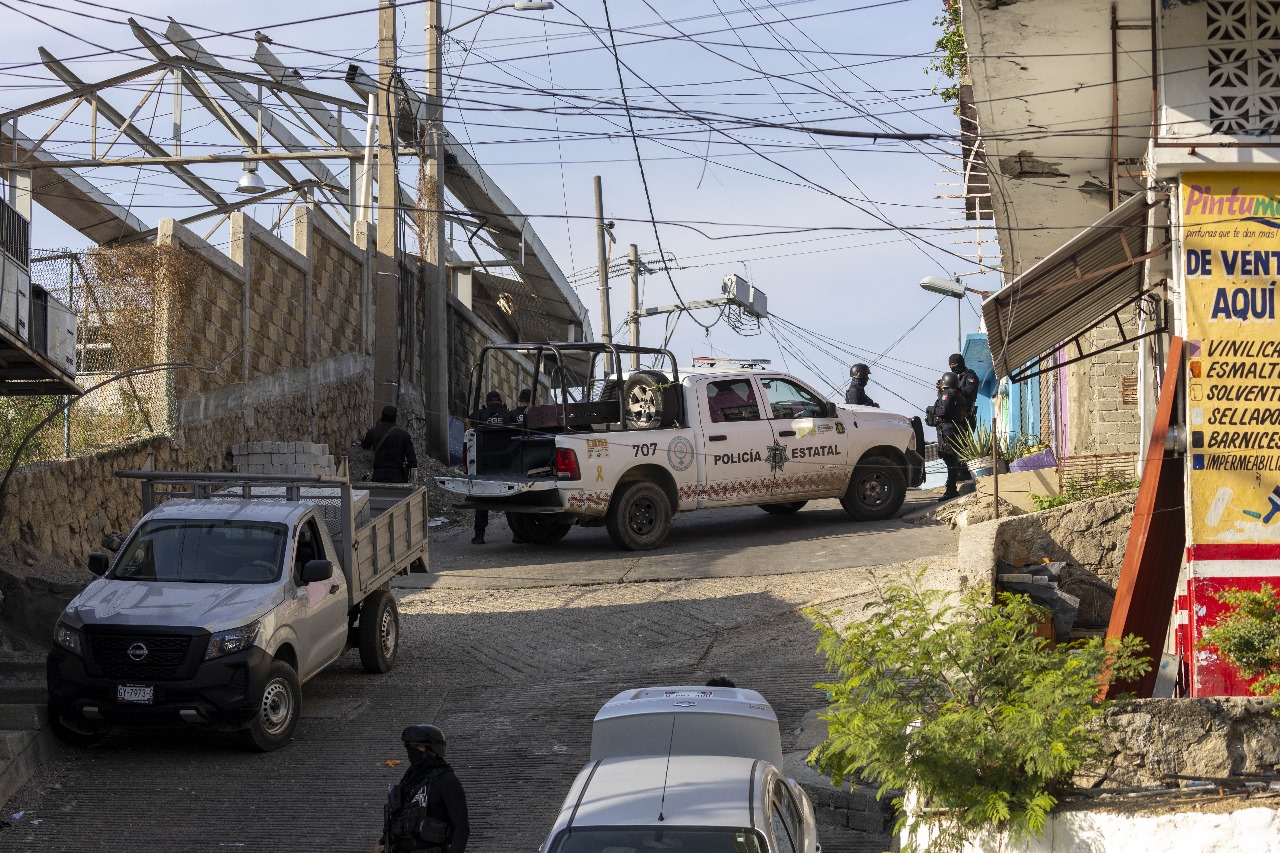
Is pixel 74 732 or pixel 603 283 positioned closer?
pixel 74 732

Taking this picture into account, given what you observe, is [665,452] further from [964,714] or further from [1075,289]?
[964,714]

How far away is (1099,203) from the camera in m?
14.8

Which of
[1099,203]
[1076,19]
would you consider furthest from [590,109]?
[1076,19]

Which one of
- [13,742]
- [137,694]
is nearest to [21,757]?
[13,742]

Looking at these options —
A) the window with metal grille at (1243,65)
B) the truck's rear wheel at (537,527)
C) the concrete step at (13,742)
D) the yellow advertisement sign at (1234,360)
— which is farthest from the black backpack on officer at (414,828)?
the truck's rear wheel at (537,527)

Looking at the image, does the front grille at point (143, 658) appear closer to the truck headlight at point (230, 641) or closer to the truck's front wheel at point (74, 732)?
the truck headlight at point (230, 641)

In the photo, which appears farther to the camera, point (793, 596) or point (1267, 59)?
point (793, 596)

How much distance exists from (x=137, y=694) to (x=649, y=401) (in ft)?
29.6

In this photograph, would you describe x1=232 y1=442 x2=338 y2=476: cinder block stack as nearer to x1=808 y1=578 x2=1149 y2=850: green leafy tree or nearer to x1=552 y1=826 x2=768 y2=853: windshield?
x1=808 y1=578 x2=1149 y2=850: green leafy tree

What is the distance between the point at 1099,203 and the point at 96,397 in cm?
1157

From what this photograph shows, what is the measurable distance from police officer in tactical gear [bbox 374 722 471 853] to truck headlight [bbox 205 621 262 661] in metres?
3.48

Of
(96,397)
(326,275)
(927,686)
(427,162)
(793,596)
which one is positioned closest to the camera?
(927,686)

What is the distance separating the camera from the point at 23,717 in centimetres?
1021

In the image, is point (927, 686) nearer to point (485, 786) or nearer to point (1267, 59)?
point (485, 786)
